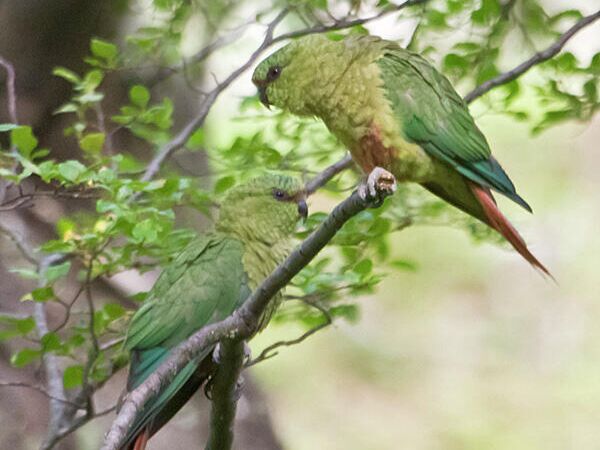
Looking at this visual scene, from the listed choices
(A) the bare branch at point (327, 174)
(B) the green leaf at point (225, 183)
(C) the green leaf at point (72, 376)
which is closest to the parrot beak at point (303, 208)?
(A) the bare branch at point (327, 174)

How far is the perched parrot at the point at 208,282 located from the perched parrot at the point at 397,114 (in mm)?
254

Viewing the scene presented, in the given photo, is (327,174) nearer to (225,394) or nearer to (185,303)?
(185,303)

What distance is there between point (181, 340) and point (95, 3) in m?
1.83

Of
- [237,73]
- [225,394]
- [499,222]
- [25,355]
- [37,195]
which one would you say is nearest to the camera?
[225,394]

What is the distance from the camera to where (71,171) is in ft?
8.20

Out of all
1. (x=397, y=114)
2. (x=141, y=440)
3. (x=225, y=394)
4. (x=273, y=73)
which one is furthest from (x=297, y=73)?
(x=141, y=440)

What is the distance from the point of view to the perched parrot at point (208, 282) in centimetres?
256

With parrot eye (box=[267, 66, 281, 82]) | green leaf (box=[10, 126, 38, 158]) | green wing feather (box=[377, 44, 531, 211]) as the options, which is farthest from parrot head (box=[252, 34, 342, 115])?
green leaf (box=[10, 126, 38, 158])

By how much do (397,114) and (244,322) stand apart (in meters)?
0.75

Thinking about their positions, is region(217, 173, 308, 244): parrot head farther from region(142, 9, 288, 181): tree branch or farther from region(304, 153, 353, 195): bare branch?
region(142, 9, 288, 181): tree branch

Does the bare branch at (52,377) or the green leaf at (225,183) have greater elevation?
the green leaf at (225,183)

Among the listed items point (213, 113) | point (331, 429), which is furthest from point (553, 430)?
point (213, 113)

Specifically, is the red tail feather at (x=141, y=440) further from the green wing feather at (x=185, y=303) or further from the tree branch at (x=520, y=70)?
the tree branch at (x=520, y=70)

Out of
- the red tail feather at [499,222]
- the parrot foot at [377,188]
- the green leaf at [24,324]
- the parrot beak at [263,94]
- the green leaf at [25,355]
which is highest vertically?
the parrot foot at [377,188]
